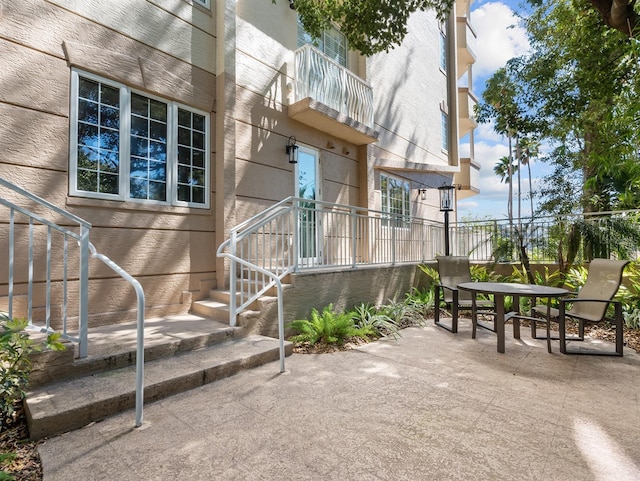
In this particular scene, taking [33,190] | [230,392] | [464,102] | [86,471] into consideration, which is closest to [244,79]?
[33,190]

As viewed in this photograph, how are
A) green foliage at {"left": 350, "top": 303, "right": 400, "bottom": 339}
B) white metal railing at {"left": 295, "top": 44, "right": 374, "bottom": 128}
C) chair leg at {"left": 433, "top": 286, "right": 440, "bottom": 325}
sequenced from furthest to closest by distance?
white metal railing at {"left": 295, "top": 44, "right": 374, "bottom": 128} < chair leg at {"left": 433, "top": 286, "right": 440, "bottom": 325} < green foliage at {"left": 350, "top": 303, "right": 400, "bottom": 339}

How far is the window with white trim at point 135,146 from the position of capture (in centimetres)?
449

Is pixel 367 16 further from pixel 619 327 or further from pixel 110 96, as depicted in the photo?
pixel 619 327

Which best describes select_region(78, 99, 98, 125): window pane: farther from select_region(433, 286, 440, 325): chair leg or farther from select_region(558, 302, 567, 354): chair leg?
select_region(558, 302, 567, 354): chair leg

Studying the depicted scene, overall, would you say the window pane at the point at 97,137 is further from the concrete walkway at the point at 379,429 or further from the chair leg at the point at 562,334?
the chair leg at the point at 562,334

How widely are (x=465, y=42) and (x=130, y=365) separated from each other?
1668cm

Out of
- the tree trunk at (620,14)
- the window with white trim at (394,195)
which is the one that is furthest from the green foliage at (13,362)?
the window with white trim at (394,195)

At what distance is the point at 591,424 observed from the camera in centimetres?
262

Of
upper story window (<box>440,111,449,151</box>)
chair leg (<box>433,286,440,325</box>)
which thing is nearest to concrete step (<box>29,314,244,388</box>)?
chair leg (<box>433,286,440,325</box>)

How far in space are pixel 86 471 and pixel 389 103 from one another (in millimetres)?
9963

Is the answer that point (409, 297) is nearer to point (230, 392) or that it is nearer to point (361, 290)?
point (361, 290)

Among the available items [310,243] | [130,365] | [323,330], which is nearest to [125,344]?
[130,365]

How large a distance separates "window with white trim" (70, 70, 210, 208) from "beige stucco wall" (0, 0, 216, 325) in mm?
145

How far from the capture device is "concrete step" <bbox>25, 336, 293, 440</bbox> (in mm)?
2455
